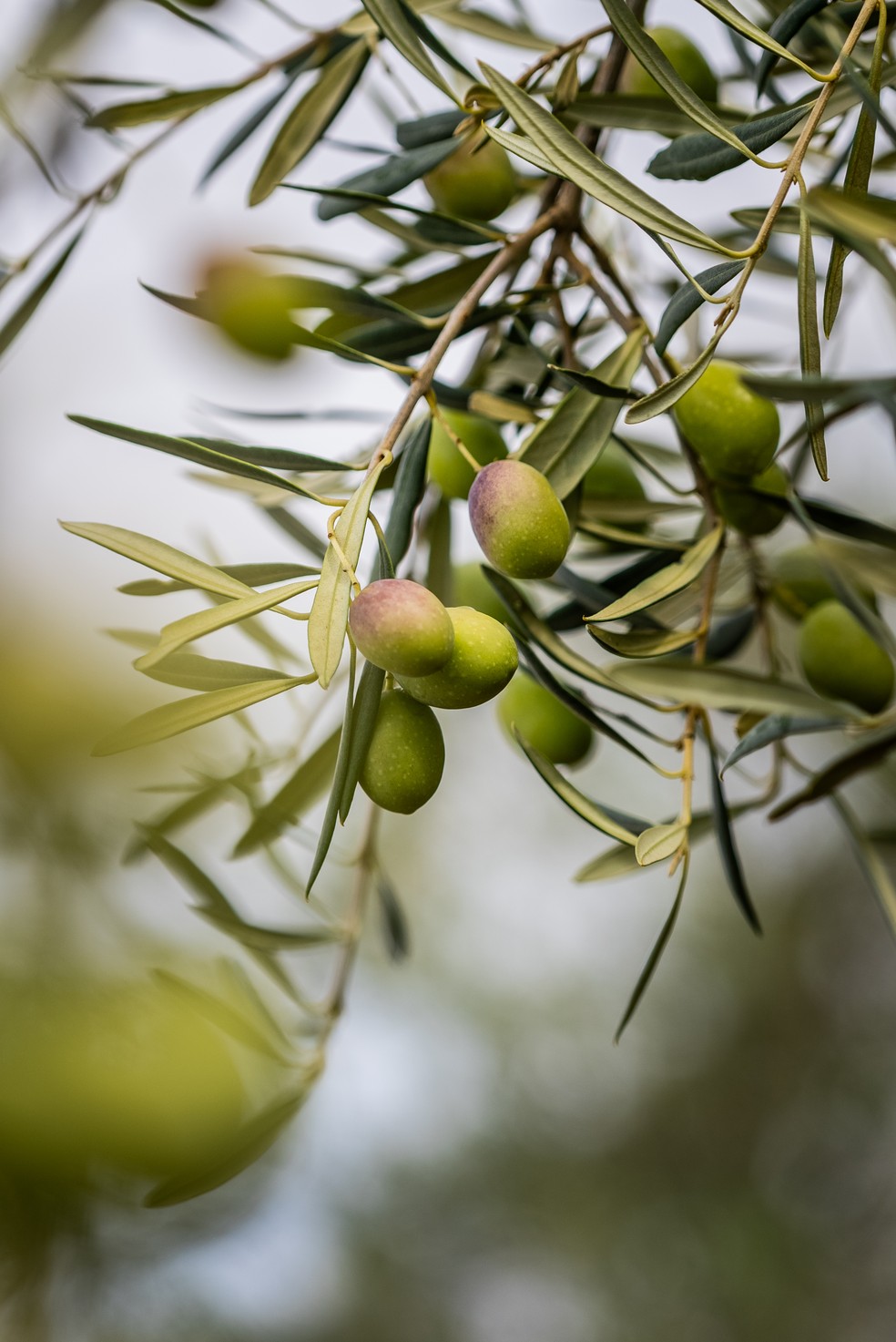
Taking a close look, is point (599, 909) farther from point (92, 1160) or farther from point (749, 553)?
point (92, 1160)

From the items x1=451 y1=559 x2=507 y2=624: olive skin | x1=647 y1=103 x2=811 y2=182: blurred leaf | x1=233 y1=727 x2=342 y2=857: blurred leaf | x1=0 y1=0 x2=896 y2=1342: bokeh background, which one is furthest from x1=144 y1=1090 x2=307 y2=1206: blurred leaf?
x1=0 y1=0 x2=896 y2=1342: bokeh background

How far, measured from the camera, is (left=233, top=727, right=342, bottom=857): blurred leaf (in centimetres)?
38

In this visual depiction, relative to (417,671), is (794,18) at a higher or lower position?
higher

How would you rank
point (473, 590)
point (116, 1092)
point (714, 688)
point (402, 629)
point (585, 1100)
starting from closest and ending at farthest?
point (116, 1092), point (402, 629), point (714, 688), point (473, 590), point (585, 1100)

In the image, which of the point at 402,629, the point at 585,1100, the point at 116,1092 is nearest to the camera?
the point at 116,1092

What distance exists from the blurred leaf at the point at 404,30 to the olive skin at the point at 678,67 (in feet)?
0.34

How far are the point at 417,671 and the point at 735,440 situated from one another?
16 cm

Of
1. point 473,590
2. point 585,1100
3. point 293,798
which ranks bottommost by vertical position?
point 585,1100

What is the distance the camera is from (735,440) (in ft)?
1.07

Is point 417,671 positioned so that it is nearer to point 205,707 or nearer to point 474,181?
point 205,707

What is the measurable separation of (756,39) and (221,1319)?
4.18 feet

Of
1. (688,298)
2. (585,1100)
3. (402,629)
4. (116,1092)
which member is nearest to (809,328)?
(688,298)

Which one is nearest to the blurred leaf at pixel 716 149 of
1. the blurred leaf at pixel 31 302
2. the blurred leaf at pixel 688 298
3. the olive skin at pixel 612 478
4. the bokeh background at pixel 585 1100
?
the blurred leaf at pixel 688 298

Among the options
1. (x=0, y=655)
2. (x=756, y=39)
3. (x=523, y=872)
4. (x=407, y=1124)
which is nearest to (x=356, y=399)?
(x=756, y=39)
